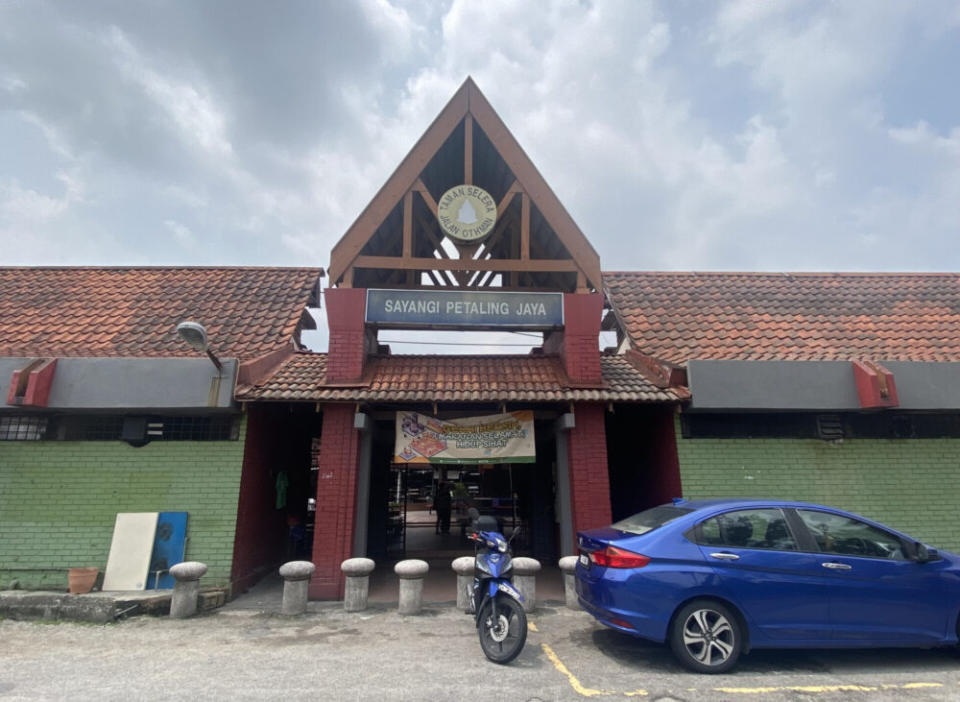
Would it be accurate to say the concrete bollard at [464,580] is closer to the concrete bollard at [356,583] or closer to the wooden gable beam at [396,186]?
the concrete bollard at [356,583]

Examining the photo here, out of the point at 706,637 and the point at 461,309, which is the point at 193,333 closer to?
the point at 461,309

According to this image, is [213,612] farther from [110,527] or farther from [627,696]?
[627,696]

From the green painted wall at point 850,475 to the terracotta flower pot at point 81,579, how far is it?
32.3ft

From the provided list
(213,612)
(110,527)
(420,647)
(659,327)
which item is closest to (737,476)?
(659,327)

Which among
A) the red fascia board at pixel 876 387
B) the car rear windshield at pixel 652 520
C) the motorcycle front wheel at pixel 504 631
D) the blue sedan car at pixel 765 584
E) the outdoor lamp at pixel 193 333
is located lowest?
the motorcycle front wheel at pixel 504 631

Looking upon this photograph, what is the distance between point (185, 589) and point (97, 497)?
9.06ft

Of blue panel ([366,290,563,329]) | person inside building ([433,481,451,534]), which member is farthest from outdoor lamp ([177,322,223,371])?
person inside building ([433,481,451,534])

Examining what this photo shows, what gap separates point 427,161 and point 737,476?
26.7 ft

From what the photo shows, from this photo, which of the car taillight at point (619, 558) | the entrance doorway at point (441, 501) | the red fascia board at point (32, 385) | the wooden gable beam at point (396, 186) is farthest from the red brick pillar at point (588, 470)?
the red fascia board at point (32, 385)

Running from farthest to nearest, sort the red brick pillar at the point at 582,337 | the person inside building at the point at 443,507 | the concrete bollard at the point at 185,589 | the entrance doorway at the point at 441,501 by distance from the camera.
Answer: the person inside building at the point at 443,507, the entrance doorway at the point at 441,501, the red brick pillar at the point at 582,337, the concrete bollard at the point at 185,589

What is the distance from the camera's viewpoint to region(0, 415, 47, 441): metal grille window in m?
8.73

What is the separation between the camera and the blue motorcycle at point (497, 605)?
5.25 m

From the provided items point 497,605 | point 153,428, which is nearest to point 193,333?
point 153,428

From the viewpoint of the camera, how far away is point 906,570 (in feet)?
17.2
